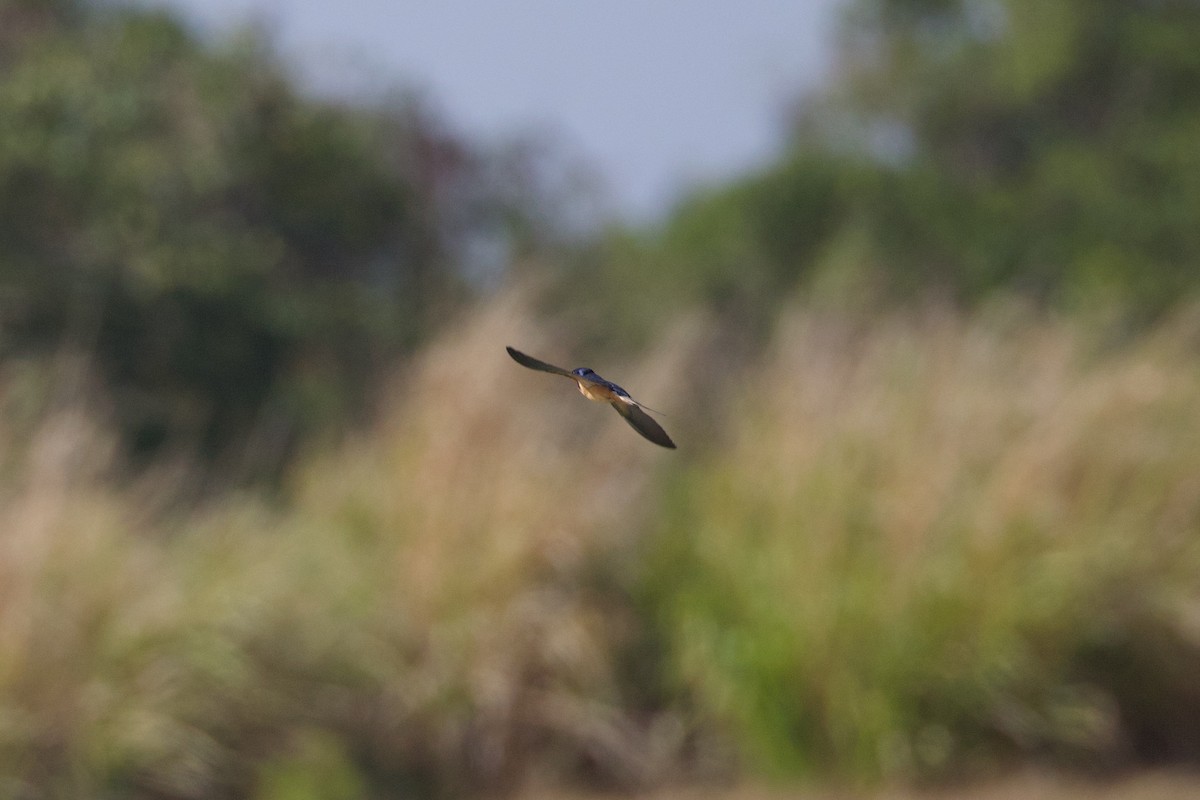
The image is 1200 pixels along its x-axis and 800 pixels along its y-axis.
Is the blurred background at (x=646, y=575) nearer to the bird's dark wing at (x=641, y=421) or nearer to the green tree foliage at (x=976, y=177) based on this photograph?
the green tree foliage at (x=976, y=177)

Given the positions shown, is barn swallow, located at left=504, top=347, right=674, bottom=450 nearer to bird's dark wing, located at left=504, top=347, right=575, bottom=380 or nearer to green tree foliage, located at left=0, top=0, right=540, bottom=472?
bird's dark wing, located at left=504, top=347, right=575, bottom=380

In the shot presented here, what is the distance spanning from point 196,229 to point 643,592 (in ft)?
15.4

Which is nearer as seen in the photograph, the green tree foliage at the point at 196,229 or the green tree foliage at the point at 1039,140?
the green tree foliage at the point at 196,229

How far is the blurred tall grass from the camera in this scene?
6.98 metres

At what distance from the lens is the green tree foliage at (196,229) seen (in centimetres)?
1111

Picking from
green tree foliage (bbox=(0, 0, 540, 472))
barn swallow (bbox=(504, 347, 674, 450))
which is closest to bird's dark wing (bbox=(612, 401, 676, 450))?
barn swallow (bbox=(504, 347, 674, 450))

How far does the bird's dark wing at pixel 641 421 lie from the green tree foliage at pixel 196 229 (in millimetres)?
9584

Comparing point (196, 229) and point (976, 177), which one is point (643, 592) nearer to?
point (196, 229)

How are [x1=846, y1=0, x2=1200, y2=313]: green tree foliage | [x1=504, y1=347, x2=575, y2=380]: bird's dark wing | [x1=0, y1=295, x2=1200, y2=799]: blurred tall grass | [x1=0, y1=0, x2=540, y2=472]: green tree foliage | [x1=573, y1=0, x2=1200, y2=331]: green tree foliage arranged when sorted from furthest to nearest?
[x1=846, y1=0, x2=1200, y2=313]: green tree foliage → [x1=573, y1=0, x2=1200, y2=331]: green tree foliage → [x1=0, y1=0, x2=540, y2=472]: green tree foliage → [x1=0, y1=295, x2=1200, y2=799]: blurred tall grass → [x1=504, y1=347, x2=575, y2=380]: bird's dark wing

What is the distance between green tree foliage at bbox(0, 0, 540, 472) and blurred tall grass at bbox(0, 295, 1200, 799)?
304 centimetres

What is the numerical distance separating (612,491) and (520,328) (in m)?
0.75

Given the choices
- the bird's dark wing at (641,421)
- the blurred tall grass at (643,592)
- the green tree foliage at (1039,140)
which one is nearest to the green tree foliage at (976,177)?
the green tree foliage at (1039,140)

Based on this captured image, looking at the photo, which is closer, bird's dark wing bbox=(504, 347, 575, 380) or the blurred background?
bird's dark wing bbox=(504, 347, 575, 380)

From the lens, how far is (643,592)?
25.9ft
